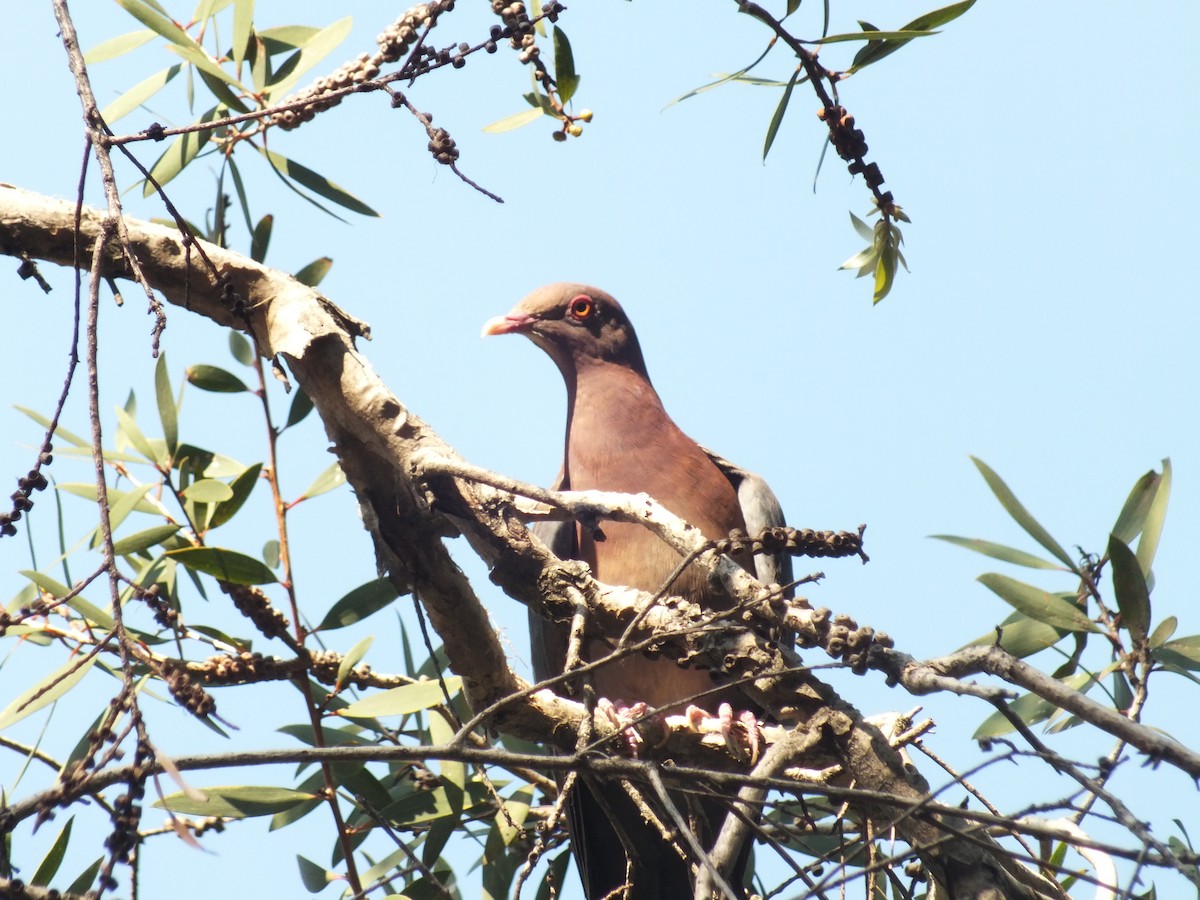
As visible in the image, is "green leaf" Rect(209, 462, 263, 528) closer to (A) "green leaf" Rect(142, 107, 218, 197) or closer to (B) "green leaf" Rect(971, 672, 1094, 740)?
(A) "green leaf" Rect(142, 107, 218, 197)

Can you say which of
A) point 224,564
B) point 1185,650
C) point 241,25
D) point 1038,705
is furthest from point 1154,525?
point 241,25

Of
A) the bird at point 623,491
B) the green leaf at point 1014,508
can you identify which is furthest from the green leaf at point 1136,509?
the bird at point 623,491

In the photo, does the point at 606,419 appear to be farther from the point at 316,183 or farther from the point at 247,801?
the point at 247,801

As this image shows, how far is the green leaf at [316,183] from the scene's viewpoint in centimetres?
286

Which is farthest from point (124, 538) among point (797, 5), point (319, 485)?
point (797, 5)

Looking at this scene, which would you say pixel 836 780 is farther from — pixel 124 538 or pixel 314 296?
pixel 124 538

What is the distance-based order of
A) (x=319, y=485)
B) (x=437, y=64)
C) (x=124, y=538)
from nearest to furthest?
(x=437, y=64) → (x=124, y=538) → (x=319, y=485)

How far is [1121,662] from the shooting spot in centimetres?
264

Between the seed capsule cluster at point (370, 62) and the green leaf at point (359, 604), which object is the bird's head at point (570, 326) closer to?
the green leaf at point (359, 604)

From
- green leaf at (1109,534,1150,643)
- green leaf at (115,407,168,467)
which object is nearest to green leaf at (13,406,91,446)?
green leaf at (115,407,168,467)

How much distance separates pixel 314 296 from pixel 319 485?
0.90 metres

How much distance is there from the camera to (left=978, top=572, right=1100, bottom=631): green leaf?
279cm

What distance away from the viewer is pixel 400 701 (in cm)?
268

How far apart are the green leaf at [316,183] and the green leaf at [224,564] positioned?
93 centimetres
